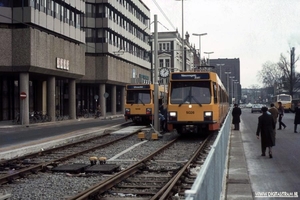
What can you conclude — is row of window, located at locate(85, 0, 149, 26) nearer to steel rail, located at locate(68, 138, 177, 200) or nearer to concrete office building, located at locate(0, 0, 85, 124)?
concrete office building, located at locate(0, 0, 85, 124)

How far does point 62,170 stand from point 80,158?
128 inches

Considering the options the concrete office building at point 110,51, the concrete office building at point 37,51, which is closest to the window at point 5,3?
the concrete office building at point 37,51

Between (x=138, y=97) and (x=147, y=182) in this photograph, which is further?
(x=138, y=97)

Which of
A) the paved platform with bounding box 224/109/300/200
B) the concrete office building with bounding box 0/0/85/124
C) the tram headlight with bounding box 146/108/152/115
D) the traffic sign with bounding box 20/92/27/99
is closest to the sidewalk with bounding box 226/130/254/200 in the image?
the paved platform with bounding box 224/109/300/200

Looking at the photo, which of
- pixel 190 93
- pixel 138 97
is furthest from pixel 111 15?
pixel 190 93

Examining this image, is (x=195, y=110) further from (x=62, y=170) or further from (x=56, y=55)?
(x=56, y=55)

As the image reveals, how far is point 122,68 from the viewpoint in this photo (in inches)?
2709

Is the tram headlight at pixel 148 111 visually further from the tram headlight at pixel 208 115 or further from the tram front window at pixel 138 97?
the tram headlight at pixel 208 115

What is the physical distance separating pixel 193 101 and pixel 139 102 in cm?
1322

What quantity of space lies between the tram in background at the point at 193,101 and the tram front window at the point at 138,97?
1259cm

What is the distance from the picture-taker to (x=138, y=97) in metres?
34.8

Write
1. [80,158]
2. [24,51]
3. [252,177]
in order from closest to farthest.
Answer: [252,177] < [80,158] < [24,51]

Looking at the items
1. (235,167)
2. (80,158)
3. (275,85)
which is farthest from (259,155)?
(275,85)

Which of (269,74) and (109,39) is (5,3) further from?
(269,74)
